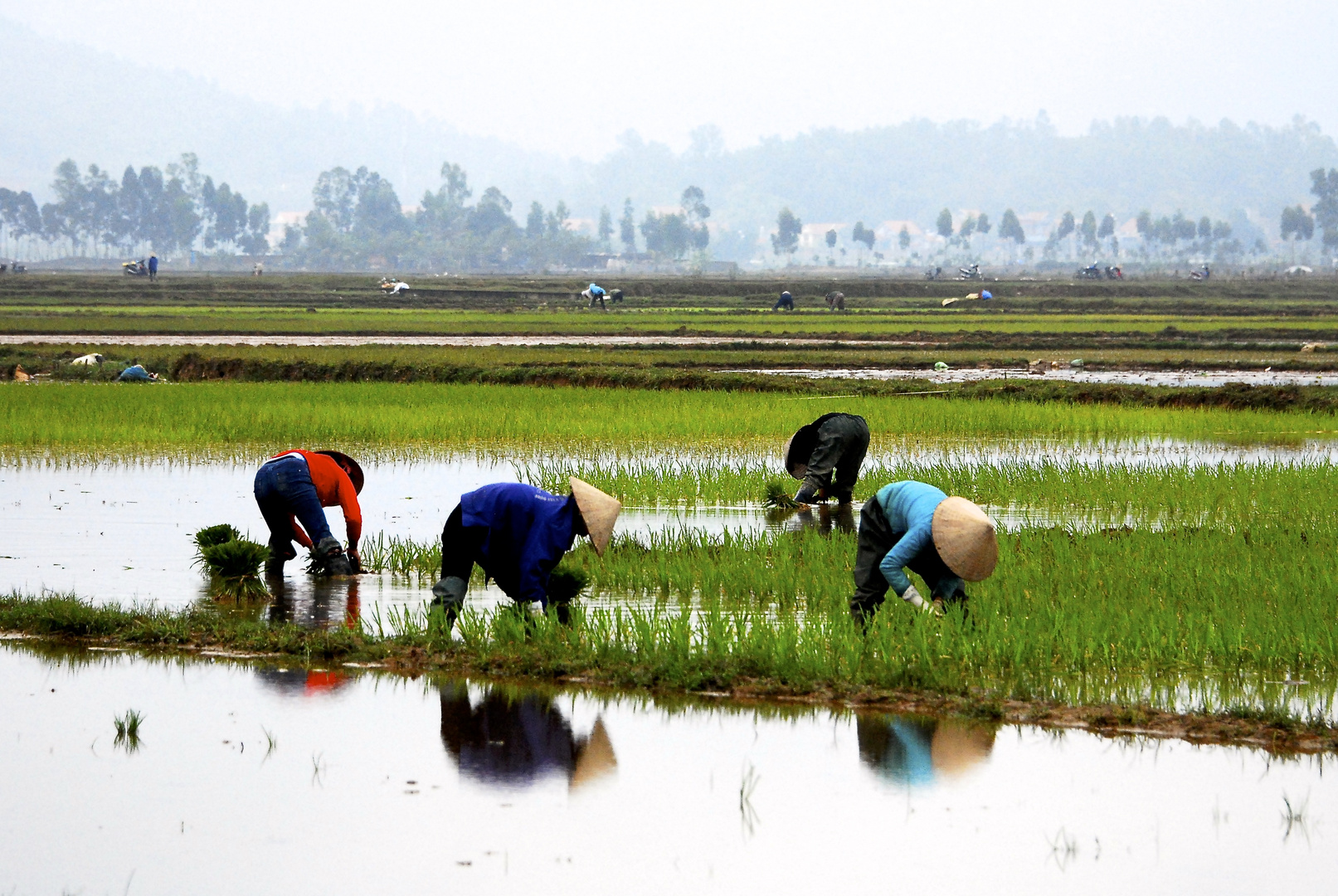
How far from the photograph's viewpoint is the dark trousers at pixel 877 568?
7566mm

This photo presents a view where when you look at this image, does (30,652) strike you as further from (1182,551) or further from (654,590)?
(1182,551)

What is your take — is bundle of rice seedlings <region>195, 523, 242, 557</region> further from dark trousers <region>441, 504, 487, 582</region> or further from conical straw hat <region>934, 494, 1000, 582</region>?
conical straw hat <region>934, 494, 1000, 582</region>

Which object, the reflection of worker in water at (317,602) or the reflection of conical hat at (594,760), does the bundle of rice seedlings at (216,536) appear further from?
the reflection of conical hat at (594,760)

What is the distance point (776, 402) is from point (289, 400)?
662 centimetres

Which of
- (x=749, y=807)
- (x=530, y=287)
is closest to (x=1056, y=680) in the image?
(x=749, y=807)

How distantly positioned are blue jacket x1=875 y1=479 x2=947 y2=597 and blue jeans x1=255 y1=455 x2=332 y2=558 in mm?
3822

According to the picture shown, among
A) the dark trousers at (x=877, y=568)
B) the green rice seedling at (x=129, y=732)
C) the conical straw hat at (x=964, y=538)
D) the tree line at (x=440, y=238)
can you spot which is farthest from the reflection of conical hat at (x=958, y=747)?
the tree line at (x=440, y=238)

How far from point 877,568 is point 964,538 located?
2.77 feet

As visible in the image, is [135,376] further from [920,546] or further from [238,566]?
[920,546]

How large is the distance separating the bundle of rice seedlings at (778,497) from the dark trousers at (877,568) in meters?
5.37

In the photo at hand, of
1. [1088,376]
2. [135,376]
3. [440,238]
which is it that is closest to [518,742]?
[135,376]

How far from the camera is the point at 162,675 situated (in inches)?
288

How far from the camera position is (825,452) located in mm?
12758

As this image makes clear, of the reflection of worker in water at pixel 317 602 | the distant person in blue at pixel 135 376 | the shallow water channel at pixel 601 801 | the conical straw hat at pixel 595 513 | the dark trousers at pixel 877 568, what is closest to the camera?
the shallow water channel at pixel 601 801
